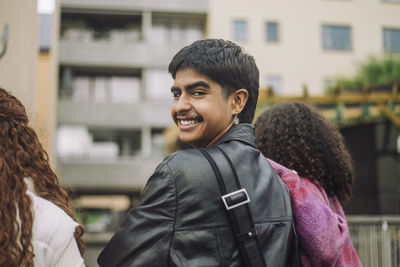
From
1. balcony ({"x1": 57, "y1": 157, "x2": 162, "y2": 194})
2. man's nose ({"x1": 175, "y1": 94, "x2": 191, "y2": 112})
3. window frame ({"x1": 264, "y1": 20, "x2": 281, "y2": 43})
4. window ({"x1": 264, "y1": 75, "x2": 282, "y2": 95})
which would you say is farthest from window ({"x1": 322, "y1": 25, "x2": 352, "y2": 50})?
man's nose ({"x1": 175, "y1": 94, "x2": 191, "y2": 112})

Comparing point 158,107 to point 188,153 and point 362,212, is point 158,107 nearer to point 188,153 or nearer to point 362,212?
point 362,212

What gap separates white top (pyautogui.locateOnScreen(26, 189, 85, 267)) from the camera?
1.80 metres

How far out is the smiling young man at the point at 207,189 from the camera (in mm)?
1715

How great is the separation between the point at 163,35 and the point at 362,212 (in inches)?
740

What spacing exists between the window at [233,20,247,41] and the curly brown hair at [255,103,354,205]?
23363mm

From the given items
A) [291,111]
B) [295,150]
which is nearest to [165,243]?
[295,150]

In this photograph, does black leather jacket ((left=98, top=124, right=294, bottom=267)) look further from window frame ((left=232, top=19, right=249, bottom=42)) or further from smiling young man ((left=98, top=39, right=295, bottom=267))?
window frame ((left=232, top=19, right=249, bottom=42))

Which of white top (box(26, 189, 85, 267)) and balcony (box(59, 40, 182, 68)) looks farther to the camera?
balcony (box(59, 40, 182, 68))

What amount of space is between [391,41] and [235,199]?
73.8ft

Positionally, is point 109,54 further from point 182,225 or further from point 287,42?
A: point 182,225

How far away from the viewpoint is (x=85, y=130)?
25.6 meters

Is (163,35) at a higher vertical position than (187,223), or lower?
higher

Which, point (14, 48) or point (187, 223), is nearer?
point (187, 223)

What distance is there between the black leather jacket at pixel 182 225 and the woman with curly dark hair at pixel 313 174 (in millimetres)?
328
